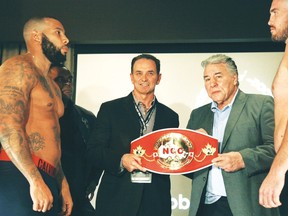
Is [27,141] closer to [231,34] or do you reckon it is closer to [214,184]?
[214,184]

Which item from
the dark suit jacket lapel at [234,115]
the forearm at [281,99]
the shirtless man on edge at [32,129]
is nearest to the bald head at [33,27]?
the shirtless man on edge at [32,129]

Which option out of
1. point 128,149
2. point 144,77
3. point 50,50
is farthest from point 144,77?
point 50,50

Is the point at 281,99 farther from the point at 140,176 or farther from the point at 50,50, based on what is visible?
the point at 50,50

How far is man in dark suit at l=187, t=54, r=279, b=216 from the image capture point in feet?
7.45

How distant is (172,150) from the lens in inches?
94.2

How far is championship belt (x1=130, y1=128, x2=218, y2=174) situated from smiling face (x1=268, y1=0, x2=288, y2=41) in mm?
598

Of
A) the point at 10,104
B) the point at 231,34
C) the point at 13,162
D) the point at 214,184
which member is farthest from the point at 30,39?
the point at 231,34

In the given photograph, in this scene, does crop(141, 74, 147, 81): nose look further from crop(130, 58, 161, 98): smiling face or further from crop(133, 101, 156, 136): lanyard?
crop(133, 101, 156, 136): lanyard

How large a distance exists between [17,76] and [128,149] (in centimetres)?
76

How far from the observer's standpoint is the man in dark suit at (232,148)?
2270mm

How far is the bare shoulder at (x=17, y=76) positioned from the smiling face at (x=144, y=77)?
66cm

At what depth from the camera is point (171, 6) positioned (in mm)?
3750

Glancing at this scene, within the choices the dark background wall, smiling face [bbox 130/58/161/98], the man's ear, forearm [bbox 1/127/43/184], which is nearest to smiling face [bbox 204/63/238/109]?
smiling face [bbox 130/58/161/98]

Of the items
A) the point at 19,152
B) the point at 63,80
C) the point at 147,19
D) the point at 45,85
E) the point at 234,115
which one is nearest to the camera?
the point at 19,152
